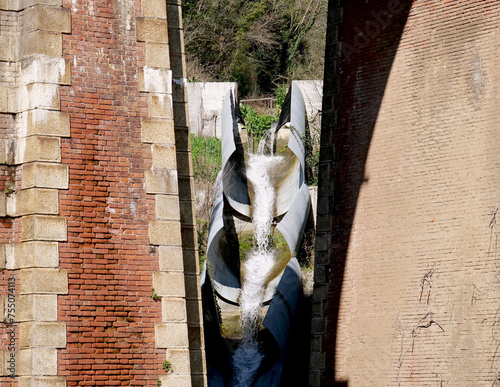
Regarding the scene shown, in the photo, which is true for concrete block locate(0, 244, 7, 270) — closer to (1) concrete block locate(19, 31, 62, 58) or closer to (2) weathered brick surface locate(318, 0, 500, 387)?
(1) concrete block locate(19, 31, 62, 58)

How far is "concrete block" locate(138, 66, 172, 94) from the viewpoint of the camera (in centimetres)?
1002

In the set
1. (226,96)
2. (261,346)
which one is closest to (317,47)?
(226,96)

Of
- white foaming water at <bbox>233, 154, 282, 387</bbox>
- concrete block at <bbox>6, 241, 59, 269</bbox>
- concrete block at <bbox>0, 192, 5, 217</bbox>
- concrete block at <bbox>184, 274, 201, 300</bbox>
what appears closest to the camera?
concrete block at <bbox>6, 241, 59, 269</bbox>

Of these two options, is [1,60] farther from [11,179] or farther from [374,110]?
[374,110]

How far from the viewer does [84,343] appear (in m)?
9.12

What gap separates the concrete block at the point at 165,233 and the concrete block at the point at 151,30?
213cm

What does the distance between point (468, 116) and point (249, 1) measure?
2356cm

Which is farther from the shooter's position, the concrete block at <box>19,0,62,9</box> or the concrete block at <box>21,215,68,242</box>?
the concrete block at <box>19,0,62,9</box>

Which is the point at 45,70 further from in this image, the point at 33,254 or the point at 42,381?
the point at 42,381

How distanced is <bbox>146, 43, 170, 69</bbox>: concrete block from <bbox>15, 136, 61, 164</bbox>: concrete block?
151cm

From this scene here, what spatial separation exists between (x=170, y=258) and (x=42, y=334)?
1673 mm

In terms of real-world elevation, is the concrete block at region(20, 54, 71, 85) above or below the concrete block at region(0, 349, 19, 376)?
above

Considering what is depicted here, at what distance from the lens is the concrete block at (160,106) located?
32.8 ft

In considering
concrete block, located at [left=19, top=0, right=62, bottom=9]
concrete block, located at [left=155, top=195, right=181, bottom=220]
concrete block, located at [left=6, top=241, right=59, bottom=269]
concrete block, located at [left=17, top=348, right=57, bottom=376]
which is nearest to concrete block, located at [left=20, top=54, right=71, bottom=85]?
concrete block, located at [left=19, top=0, right=62, bottom=9]
